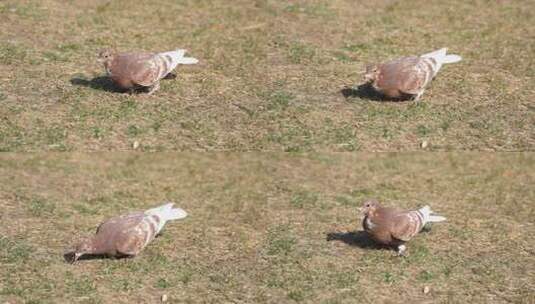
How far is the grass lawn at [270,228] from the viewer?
39.7ft

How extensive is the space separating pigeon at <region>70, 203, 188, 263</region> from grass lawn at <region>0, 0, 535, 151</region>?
5.55 ft


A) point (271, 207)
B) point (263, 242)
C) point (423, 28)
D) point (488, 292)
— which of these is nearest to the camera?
point (488, 292)

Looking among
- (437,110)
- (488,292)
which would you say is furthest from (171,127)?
(488,292)

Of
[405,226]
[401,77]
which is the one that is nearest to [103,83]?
[401,77]

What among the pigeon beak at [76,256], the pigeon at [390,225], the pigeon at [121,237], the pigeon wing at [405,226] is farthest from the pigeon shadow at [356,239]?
the pigeon beak at [76,256]

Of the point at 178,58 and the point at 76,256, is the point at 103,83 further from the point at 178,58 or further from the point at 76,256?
the point at 76,256

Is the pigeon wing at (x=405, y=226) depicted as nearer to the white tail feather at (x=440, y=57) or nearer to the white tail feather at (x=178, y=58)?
the white tail feather at (x=440, y=57)

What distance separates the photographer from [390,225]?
12.7 meters

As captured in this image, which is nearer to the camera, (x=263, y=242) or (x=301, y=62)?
(x=263, y=242)

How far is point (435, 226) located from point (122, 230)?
4.02 m

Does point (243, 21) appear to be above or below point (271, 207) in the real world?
above

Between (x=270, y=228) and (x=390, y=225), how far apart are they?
172cm

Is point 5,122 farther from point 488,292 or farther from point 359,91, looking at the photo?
point 488,292

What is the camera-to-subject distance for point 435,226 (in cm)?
1371
